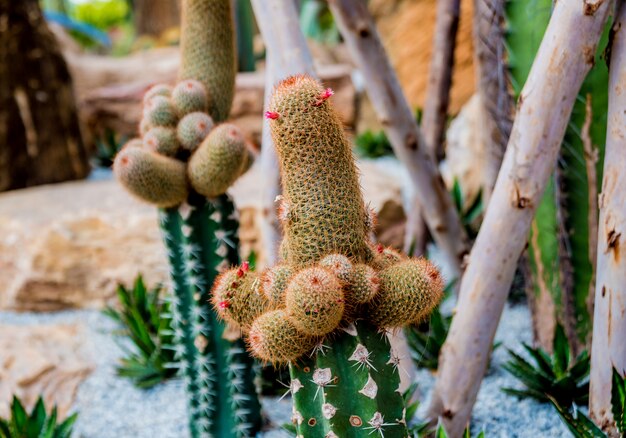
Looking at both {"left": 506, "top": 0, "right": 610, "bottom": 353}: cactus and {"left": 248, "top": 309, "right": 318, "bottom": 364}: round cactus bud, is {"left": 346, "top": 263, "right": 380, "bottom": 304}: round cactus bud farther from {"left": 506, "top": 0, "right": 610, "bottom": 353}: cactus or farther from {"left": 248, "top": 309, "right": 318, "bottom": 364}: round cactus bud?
{"left": 506, "top": 0, "right": 610, "bottom": 353}: cactus

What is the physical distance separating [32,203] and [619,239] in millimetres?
3955

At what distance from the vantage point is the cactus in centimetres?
223

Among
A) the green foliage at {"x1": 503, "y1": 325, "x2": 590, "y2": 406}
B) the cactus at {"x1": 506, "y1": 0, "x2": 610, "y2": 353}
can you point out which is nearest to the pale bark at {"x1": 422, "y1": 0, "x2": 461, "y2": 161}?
the cactus at {"x1": 506, "y1": 0, "x2": 610, "y2": 353}

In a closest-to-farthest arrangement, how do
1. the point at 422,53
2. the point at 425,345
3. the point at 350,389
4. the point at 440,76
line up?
the point at 350,389, the point at 425,345, the point at 440,76, the point at 422,53

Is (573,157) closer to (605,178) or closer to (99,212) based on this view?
(605,178)

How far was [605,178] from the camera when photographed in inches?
71.6

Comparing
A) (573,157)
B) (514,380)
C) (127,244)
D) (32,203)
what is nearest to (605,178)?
(573,157)

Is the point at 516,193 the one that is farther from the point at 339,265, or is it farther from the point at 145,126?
the point at 145,126

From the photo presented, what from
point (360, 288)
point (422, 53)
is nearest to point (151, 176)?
point (360, 288)

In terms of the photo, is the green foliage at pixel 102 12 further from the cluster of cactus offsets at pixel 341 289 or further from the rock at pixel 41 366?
the cluster of cactus offsets at pixel 341 289

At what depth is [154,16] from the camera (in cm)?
1460

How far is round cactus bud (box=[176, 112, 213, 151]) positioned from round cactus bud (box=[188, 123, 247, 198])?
0.04 metres

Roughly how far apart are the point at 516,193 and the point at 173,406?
1.81m

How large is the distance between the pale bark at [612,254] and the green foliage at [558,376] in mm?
325
